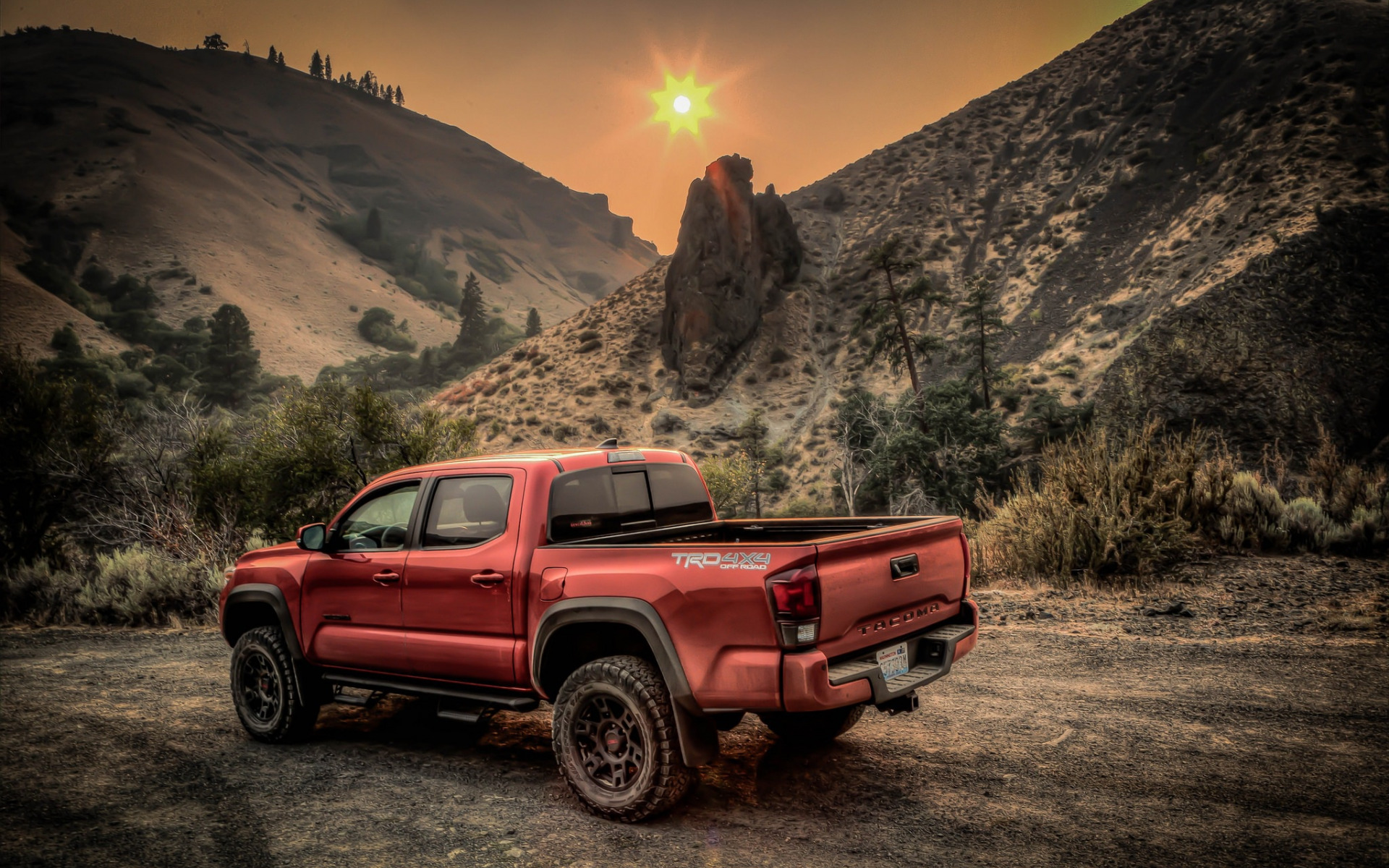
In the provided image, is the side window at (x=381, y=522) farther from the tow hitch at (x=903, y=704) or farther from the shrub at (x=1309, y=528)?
the shrub at (x=1309, y=528)

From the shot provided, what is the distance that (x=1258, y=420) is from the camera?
31.3m

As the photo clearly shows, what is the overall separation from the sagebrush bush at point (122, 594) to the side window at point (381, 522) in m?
7.84

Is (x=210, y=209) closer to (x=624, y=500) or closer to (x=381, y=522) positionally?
(x=381, y=522)

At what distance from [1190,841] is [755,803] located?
2005 millimetres

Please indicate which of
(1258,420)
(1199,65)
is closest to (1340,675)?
(1258,420)

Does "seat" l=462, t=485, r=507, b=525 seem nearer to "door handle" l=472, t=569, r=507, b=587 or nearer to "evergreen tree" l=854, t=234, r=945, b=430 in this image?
"door handle" l=472, t=569, r=507, b=587

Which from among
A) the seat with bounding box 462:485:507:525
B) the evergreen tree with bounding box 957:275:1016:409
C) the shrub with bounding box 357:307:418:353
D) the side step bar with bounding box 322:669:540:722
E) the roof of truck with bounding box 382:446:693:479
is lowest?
the side step bar with bounding box 322:669:540:722

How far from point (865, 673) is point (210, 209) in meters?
132

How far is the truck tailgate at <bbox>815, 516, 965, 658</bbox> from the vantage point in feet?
11.5

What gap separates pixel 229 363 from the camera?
2904 inches

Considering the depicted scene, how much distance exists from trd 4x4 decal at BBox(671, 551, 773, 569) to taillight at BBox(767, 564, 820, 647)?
0.32 feet

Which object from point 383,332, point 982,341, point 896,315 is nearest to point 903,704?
point 982,341

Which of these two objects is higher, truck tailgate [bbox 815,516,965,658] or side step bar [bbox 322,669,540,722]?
truck tailgate [bbox 815,516,965,658]

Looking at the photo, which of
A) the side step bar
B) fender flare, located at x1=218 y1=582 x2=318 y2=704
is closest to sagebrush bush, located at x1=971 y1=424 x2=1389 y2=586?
the side step bar
